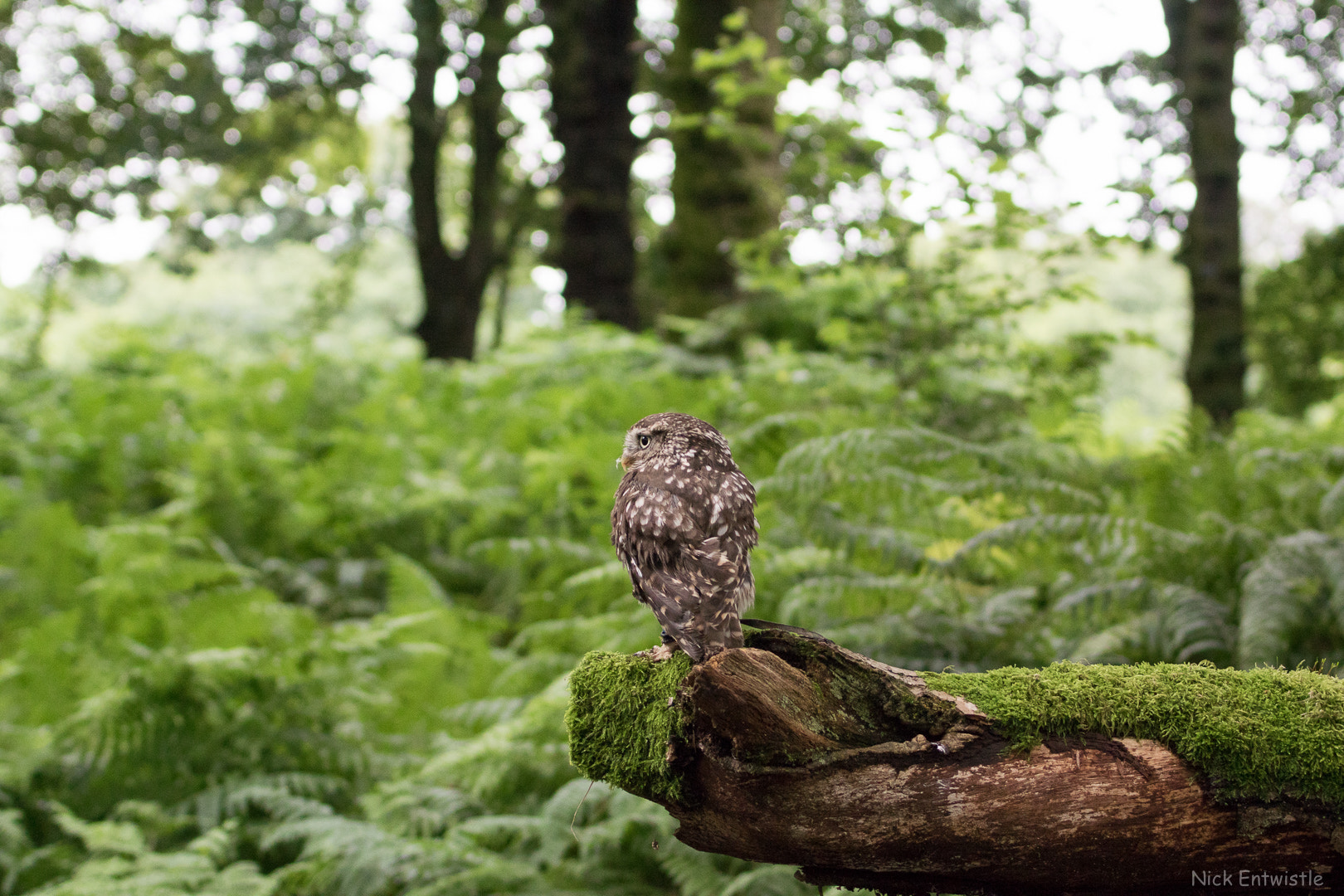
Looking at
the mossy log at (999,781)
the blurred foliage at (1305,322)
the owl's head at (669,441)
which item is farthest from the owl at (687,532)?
the blurred foliage at (1305,322)

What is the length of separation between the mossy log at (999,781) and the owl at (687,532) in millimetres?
179

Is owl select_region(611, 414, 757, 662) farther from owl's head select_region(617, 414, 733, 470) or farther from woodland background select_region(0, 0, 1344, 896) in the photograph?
woodland background select_region(0, 0, 1344, 896)

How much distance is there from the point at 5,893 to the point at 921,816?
411 centimetres

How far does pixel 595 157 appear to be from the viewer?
1102 cm

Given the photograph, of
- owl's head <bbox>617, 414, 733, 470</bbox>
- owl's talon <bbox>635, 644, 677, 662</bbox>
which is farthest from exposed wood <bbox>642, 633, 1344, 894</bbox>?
owl's head <bbox>617, 414, 733, 470</bbox>

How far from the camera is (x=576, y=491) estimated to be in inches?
239

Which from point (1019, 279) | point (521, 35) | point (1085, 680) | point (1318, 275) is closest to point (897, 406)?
point (1019, 279)

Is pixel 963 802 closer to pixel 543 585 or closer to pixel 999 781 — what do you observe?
pixel 999 781

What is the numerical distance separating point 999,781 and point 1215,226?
28.6ft

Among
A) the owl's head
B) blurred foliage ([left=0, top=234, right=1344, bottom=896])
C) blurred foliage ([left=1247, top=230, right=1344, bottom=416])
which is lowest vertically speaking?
blurred foliage ([left=0, top=234, right=1344, bottom=896])

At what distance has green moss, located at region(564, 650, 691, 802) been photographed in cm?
196

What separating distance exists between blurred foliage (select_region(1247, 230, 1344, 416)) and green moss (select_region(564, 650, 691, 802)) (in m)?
12.9

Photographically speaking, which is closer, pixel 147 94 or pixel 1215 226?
pixel 1215 226

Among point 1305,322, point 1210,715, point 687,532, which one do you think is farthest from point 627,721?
point 1305,322
